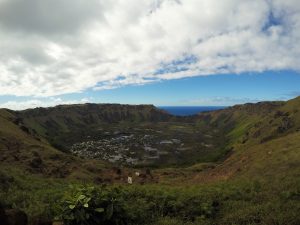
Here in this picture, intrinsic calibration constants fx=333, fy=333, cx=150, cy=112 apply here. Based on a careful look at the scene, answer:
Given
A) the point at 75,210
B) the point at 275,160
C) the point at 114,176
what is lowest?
the point at 114,176

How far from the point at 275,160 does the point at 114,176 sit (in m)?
33.4

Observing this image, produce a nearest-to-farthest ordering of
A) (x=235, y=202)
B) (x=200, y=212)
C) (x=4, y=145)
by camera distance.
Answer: (x=200, y=212), (x=235, y=202), (x=4, y=145)

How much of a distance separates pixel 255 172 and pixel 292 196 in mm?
25942

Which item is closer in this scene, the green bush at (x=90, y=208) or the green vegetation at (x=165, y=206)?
the green bush at (x=90, y=208)

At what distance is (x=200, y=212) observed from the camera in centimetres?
1831

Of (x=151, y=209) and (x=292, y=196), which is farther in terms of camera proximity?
(x=292, y=196)

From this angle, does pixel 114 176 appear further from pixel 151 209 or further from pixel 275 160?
pixel 151 209

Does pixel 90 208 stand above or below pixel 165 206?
above

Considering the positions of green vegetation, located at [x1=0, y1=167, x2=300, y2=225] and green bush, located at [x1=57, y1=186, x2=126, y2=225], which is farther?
green vegetation, located at [x1=0, y1=167, x2=300, y2=225]

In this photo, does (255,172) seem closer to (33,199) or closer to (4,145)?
(33,199)

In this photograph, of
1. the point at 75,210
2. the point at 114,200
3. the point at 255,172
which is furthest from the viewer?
the point at 255,172

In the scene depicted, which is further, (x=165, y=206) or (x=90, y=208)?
(x=165, y=206)

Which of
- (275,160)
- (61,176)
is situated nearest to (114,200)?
(275,160)

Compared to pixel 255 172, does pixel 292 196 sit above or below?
above
